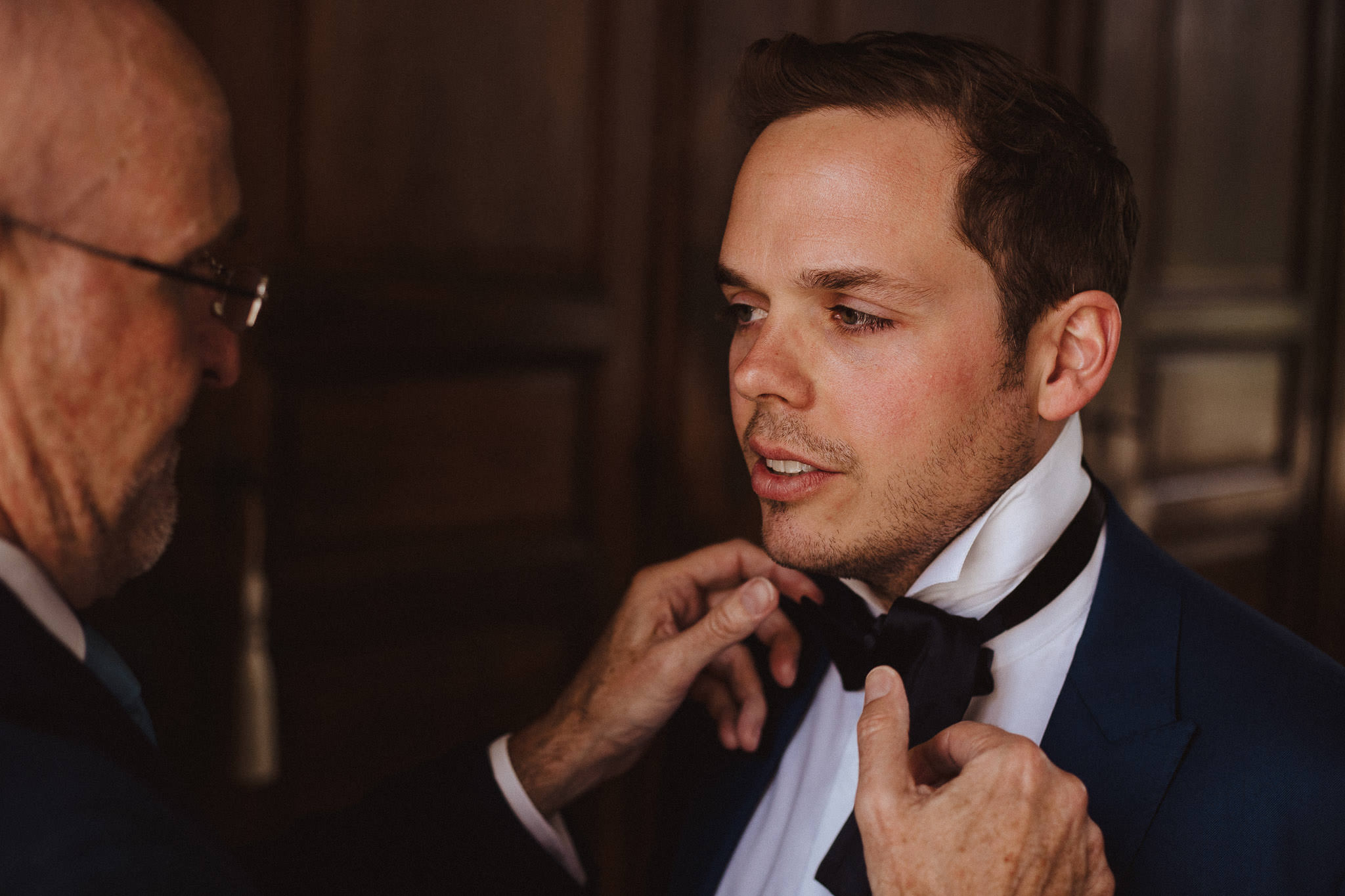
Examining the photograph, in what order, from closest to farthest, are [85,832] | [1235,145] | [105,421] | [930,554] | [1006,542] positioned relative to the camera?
[85,832] → [105,421] → [1006,542] → [930,554] → [1235,145]

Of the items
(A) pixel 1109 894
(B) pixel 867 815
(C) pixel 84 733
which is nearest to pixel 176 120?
(C) pixel 84 733

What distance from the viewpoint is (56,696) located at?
2.78 feet

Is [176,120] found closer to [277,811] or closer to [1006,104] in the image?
[1006,104]

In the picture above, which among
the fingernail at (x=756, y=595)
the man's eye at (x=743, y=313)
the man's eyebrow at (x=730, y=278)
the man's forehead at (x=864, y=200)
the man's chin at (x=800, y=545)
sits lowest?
the fingernail at (x=756, y=595)

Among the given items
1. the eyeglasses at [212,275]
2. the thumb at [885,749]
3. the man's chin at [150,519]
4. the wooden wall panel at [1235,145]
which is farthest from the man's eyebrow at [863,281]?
the wooden wall panel at [1235,145]

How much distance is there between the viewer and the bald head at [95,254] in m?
0.91

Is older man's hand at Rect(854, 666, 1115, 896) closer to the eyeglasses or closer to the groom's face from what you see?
the groom's face

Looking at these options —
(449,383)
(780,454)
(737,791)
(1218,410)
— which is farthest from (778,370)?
(1218,410)

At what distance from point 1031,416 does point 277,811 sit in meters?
1.62

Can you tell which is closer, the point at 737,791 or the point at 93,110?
the point at 93,110

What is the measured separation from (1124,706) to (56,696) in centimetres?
99

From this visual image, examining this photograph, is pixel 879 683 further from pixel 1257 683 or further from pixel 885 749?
pixel 1257 683

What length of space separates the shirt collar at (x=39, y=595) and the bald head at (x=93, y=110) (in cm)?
29

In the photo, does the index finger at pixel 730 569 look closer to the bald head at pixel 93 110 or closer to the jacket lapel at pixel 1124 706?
the jacket lapel at pixel 1124 706
